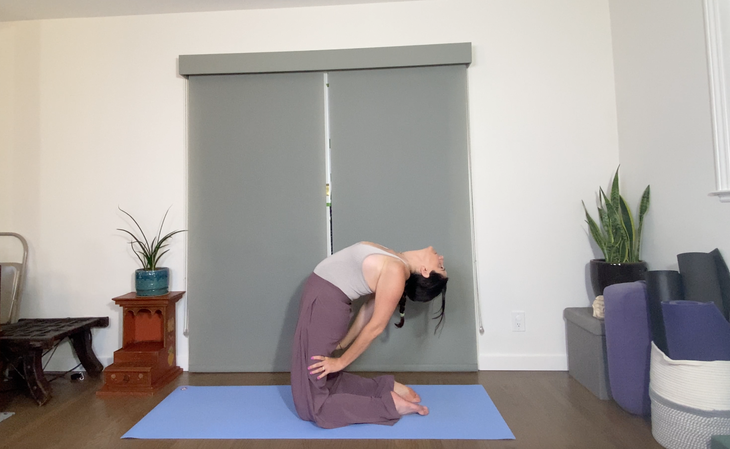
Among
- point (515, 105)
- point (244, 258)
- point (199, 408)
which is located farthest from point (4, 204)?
point (515, 105)

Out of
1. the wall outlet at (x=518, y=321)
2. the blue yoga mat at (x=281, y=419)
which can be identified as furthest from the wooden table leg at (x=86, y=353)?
the wall outlet at (x=518, y=321)

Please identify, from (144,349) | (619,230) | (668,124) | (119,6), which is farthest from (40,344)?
(668,124)

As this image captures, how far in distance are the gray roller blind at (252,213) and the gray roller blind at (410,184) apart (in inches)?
7.7

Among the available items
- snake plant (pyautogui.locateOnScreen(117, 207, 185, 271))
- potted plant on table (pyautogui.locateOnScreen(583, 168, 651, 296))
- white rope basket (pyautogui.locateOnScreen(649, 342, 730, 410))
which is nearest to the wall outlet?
potted plant on table (pyautogui.locateOnScreen(583, 168, 651, 296))

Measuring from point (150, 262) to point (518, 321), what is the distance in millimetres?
2463

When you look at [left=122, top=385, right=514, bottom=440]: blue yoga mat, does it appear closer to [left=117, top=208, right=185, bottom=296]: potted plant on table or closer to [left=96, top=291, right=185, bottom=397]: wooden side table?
[left=96, top=291, right=185, bottom=397]: wooden side table

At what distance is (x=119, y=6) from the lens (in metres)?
2.81

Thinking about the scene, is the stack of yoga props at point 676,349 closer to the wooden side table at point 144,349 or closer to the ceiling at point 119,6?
the ceiling at point 119,6

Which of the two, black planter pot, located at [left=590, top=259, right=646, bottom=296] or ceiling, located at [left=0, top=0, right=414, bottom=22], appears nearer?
black planter pot, located at [left=590, top=259, right=646, bottom=296]

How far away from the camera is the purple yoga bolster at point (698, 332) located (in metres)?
1.58

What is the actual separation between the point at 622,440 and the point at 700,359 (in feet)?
1.63

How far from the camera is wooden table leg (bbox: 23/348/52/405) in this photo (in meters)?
2.28

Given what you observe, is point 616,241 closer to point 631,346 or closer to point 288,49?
point 631,346

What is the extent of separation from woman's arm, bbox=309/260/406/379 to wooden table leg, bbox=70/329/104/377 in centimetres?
177
